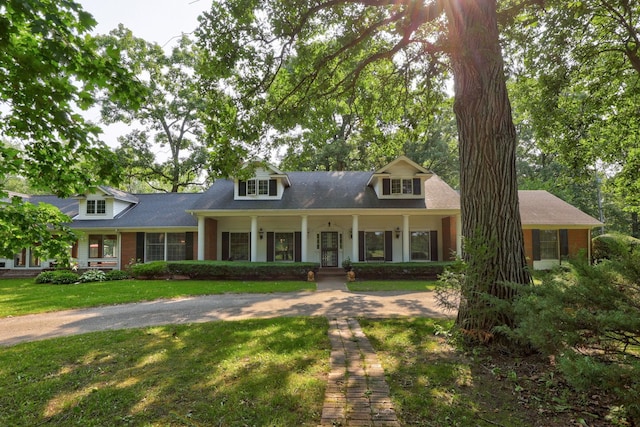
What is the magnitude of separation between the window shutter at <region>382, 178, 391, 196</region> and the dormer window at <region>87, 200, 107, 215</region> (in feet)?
52.8

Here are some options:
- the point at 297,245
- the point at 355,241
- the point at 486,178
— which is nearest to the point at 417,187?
the point at 355,241

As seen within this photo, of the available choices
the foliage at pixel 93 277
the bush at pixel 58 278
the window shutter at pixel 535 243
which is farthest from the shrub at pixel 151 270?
the window shutter at pixel 535 243

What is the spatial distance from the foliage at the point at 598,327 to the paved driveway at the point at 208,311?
4495 millimetres

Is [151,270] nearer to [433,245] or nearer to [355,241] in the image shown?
[355,241]

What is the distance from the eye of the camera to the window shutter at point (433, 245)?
55.6 ft

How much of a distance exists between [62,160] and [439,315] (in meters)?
7.25

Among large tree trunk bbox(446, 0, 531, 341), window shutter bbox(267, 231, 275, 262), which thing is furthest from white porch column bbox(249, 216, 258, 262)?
large tree trunk bbox(446, 0, 531, 341)

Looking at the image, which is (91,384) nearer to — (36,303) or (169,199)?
(36,303)

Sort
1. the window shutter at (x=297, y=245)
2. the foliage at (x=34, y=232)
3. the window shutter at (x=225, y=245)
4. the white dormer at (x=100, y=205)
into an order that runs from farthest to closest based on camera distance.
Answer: the white dormer at (x=100, y=205), the window shutter at (x=225, y=245), the window shutter at (x=297, y=245), the foliage at (x=34, y=232)

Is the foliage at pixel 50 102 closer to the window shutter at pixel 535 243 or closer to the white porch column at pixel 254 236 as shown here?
the white porch column at pixel 254 236

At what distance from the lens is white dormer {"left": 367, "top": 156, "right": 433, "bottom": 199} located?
1673 centimetres

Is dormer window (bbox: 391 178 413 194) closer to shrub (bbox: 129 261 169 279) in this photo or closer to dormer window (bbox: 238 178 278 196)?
dormer window (bbox: 238 178 278 196)

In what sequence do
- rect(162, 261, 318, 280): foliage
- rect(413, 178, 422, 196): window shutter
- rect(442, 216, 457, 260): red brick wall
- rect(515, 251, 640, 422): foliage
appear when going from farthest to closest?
rect(413, 178, 422, 196): window shutter, rect(442, 216, 457, 260): red brick wall, rect(162, 261, 318, 280): foliage, rect(515, 251, 640, 422): foliage

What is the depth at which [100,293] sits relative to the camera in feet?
35.9
